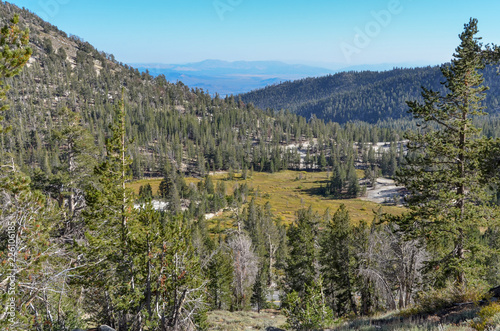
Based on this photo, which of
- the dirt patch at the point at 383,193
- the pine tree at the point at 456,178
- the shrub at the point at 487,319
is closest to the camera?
the shrub at the point at 487,319

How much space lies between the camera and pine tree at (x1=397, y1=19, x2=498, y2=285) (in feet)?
45.3

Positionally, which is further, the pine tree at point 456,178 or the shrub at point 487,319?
the pine tree at point 456,178

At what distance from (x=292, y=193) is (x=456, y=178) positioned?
425 ft

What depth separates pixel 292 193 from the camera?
14200 centimetres

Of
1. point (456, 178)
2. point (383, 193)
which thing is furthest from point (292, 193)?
point (456, 178)

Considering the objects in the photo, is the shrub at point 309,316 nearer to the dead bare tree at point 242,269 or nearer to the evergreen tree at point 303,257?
the evergreen tree at point 303,257

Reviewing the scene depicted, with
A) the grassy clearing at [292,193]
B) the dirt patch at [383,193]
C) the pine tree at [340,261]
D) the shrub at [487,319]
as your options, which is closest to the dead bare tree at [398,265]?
the pine tree at [340,261]

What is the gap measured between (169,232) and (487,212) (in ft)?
49.1

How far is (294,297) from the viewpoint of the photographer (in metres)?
15.5

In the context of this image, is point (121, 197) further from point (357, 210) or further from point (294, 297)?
point (357, 210)

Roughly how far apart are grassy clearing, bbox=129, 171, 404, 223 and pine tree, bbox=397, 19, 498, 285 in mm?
83459

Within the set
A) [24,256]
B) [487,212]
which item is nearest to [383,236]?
[487,212]

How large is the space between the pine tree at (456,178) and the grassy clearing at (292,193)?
8346 cm

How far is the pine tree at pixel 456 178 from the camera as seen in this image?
1380 cm
